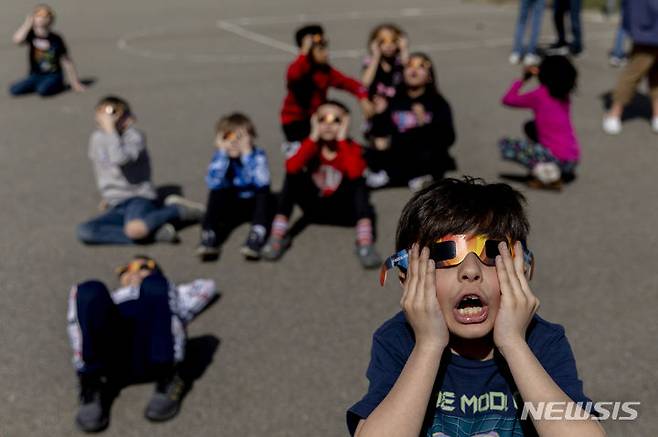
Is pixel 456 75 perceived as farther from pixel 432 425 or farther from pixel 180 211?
pixel 432 425

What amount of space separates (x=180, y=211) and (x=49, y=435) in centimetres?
263

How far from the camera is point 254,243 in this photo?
5.87 m

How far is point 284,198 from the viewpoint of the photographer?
622 cm

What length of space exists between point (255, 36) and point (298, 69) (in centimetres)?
804

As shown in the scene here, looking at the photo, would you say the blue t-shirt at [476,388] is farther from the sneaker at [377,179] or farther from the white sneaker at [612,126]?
the white sneaker at [612,126]

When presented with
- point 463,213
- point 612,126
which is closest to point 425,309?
point 463,213

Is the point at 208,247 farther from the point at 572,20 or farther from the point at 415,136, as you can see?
the point at 572,20

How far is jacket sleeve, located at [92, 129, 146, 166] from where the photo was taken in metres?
6.16

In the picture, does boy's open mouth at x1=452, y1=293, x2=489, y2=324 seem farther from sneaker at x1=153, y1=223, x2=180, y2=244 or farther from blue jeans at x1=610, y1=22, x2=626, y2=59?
blue jeans at x1=610, y1=22, x2=626, y2=59

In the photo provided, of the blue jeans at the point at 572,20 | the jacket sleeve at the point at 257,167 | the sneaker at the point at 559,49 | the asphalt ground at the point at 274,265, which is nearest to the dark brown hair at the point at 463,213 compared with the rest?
the asphalt ground at the point at 274,265

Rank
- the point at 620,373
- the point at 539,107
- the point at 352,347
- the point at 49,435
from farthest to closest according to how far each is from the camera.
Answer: the point at 539,107 < the point at 352,347 < the point at 620,373 < the point at 49,435

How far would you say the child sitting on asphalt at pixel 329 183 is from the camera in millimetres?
5922

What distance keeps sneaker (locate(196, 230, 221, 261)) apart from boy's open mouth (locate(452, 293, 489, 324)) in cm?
393

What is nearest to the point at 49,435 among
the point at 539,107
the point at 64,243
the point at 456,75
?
the point at 64,243
